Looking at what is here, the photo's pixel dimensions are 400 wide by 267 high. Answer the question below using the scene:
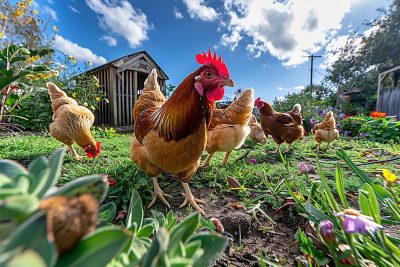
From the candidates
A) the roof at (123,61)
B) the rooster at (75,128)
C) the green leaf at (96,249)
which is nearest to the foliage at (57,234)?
the green leaf at (96,249)

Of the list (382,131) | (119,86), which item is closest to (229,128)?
(382,131)

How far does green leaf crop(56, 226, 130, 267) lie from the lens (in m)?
0.23

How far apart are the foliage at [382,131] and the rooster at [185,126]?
585cm

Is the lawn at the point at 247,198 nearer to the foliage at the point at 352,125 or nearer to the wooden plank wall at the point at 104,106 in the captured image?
the foliage at the point at 352,125

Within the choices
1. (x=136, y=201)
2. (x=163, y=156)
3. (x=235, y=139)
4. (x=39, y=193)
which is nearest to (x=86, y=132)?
(x=163, y=156)

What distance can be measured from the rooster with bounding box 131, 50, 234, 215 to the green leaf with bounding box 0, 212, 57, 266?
1.42m

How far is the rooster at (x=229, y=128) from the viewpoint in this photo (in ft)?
9.30

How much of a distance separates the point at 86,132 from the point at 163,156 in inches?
69.7

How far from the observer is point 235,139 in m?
2.90

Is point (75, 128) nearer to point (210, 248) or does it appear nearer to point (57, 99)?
point (57, 99)

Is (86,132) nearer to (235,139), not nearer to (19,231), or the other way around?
(235,139)

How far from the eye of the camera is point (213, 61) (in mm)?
1867

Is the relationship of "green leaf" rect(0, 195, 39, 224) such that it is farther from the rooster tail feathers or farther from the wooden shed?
the wooden shed

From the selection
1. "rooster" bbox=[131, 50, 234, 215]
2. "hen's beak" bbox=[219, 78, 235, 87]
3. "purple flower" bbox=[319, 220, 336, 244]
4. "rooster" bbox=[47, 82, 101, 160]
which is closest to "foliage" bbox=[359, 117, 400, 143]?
"hen's beak" bbox=[219, 78, 235, 87]
